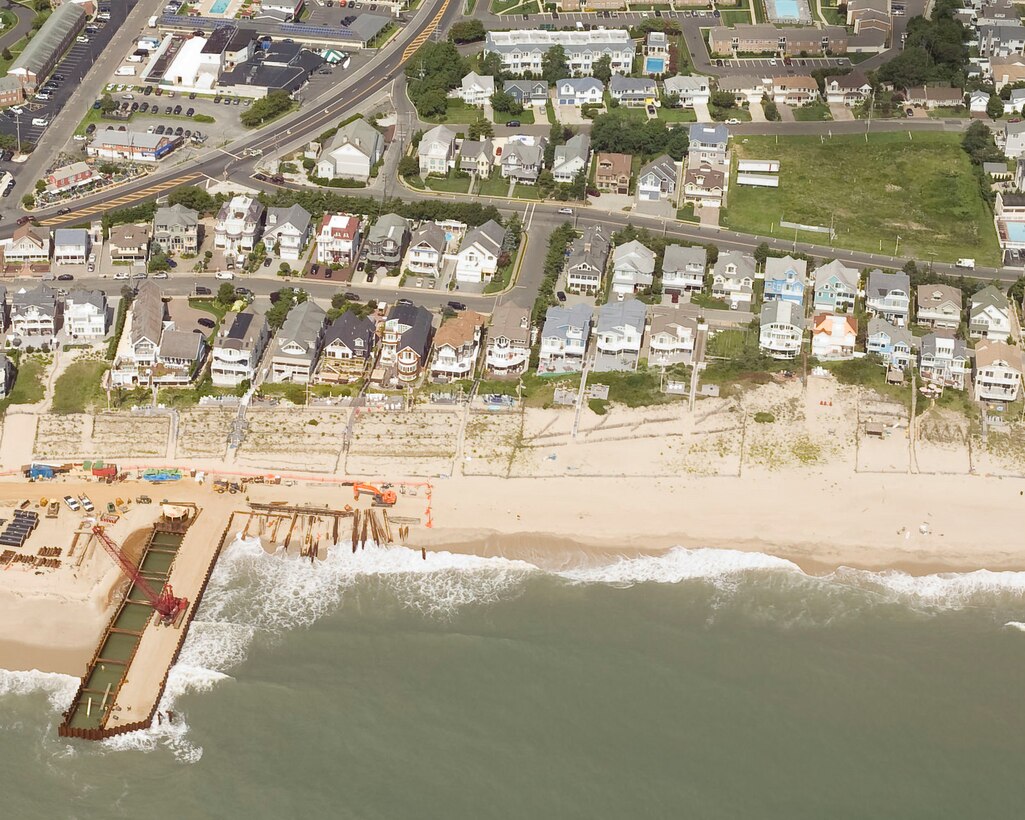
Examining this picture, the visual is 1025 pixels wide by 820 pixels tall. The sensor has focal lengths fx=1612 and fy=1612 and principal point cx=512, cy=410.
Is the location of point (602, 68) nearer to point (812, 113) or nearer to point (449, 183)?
point (812, 113)

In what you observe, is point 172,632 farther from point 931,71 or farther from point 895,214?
point 931,71

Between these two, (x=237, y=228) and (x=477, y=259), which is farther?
(x=237, y=228)

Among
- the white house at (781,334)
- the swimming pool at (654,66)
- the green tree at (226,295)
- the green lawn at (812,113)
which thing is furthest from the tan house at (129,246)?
the green lawn at (812,113)

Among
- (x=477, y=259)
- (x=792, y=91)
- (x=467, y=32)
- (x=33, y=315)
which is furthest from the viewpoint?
(x=467, y=32)

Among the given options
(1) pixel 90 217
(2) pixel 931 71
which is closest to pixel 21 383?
(1) pixel 90 217

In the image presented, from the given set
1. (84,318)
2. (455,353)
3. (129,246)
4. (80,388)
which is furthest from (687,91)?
(80,388)

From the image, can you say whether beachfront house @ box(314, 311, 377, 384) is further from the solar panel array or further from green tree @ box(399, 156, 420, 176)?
green tree @ box(399, 156, 420, 176)
